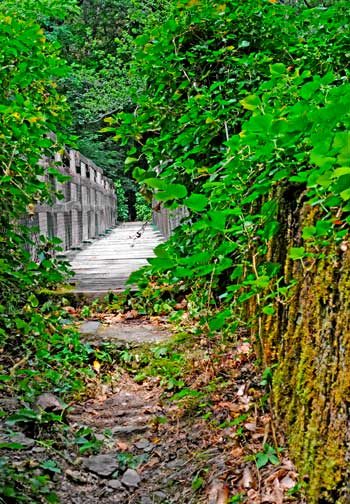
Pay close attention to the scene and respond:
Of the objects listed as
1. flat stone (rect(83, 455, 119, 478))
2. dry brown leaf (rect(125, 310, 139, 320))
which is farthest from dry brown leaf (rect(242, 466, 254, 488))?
dry brown leaf (rect(125, 310, 139, 320))

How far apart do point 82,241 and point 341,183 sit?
8.98 meters

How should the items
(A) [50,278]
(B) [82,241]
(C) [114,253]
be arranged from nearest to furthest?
(A) [50,278]
(C) [114,253]
(B) [82,241]

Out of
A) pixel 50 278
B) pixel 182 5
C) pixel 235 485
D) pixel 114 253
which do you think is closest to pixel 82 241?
pixel 114 253

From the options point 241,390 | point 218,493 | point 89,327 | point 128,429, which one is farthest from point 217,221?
point 89,327

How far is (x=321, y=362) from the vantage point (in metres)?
1.69

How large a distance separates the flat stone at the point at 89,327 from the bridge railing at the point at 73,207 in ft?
3.28

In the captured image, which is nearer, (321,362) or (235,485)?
(321,362)

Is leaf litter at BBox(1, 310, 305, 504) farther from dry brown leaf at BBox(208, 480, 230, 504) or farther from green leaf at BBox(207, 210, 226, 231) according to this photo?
green leaf at BBox(207, 210, 226, 231)

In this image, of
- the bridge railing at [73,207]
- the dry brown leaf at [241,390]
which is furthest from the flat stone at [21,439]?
the bridge railing at [73,207]

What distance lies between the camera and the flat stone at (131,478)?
95.6 inches

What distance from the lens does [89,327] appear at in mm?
4387

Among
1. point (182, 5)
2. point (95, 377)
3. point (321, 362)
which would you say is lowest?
point (95, 377)

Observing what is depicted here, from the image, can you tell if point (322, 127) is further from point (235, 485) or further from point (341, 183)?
point (235, 485)

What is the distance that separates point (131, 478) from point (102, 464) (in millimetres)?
205
